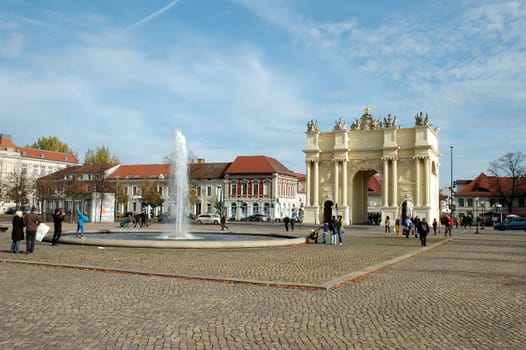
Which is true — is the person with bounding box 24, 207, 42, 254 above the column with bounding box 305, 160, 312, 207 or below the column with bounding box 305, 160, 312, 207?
below

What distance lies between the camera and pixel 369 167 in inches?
2901

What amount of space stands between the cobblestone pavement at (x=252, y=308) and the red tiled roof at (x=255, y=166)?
8377 cm

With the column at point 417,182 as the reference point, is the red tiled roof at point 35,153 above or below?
above

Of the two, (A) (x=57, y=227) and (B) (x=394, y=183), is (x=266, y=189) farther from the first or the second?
(A) (x=57, y=227)

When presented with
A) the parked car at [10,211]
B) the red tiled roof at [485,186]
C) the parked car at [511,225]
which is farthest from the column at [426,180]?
the parked car at [10,211]

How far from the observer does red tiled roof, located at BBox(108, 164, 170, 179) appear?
11003 centimetres

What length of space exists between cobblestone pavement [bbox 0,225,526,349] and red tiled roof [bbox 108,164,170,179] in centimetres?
9416

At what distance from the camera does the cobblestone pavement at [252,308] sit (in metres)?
7.48

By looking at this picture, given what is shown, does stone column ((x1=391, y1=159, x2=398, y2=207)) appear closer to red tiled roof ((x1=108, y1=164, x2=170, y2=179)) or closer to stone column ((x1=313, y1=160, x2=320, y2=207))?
stone column ((x1=313, y1=160, x2=320, y2=207))

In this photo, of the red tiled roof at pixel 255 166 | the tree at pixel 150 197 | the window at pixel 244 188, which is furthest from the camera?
the window at pixel 244 188

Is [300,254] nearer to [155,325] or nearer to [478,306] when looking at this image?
[478,306]

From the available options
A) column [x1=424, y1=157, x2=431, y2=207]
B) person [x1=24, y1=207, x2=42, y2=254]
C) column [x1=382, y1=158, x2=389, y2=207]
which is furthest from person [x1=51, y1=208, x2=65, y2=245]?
column [x1=424, y1=157, x2=431, y2=207]

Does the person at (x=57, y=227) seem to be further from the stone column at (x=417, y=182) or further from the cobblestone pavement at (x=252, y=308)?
the stone column at (x=417, y=182)

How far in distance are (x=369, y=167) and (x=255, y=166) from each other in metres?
33.0
